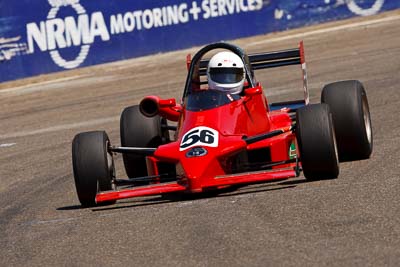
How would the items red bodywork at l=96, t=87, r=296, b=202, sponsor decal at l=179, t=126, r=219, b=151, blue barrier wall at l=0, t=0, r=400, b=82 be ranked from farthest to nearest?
blue barrier wall at l=0, t=0, r=400, b=82 → sponsor decal at l=179, t=126, r=219, b=151 → red bodywork at l=96, t=87, r=296, b=202

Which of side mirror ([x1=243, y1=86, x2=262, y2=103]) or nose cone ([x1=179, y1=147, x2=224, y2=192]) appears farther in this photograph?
side mirror ([x1=243, y1=86, x2=262, y2=103])

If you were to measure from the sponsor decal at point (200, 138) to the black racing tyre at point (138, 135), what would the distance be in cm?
146

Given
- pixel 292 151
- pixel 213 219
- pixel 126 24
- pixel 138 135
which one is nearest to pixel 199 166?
pixel 213 219

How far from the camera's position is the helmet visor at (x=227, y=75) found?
33.5ft

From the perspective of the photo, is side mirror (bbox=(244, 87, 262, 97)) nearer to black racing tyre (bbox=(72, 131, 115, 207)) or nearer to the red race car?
the red race car

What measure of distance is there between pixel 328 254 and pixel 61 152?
782 centimetres

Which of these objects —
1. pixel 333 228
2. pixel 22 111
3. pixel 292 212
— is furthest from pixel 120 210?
pixel 22 111

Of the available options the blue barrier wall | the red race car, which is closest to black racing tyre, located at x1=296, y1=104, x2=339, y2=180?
the red race car

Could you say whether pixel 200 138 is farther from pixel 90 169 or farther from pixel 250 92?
pixel 250 92

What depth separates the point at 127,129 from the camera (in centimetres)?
1077

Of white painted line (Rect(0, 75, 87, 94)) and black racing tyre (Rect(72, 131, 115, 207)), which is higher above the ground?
black racing tyre (Rect(72, 131, 115, 207))

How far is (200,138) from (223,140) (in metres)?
0.19

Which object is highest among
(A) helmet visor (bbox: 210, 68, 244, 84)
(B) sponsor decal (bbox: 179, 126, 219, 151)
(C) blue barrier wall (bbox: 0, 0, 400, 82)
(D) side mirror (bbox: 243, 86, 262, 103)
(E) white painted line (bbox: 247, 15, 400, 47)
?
(A) helmet visor (bbox: 210, 68, 244, 84)

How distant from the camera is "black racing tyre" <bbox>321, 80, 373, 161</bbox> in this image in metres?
9.88
